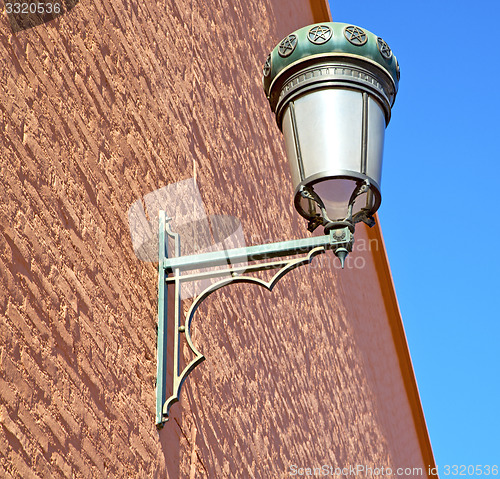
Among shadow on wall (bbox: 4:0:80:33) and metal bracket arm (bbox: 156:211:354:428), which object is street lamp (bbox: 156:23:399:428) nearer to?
metal bracket arm (bbox: 156:211:354:428)

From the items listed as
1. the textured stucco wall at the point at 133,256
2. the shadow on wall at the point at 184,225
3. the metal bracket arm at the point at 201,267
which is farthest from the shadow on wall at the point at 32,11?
the metal bracket arm at the point at 201,267

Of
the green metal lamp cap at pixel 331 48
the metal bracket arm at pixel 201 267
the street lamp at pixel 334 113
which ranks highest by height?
the green metal lamp cap at pixel 331 48

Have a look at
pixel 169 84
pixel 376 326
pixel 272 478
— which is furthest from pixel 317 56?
pixel 376 326

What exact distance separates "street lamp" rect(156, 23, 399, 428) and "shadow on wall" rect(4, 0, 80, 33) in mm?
714

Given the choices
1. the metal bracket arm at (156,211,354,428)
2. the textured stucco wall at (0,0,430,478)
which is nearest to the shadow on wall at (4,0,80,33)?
the textured stucco wall at (0,0,430,478)

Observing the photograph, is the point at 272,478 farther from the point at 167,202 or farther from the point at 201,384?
the point at 167,202

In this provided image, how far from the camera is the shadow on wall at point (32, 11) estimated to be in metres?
2.51

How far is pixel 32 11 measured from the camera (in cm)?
262

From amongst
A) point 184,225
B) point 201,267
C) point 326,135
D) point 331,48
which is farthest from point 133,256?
point 331,48

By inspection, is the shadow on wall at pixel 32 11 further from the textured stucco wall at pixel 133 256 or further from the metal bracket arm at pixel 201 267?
the metal bracket arm at pixel 201 267

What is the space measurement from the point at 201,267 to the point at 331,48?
0.84 m

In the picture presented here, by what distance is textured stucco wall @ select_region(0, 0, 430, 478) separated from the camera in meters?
2.31

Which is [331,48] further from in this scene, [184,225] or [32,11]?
[184,225]

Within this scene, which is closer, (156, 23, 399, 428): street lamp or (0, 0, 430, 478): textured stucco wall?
(0, 0, 430, 478): textured stucco wall
